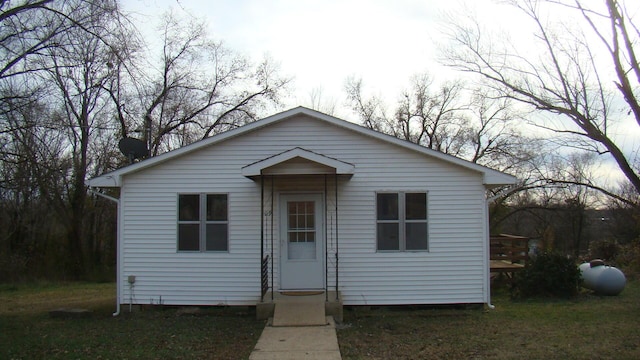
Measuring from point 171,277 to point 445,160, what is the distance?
19.3ft

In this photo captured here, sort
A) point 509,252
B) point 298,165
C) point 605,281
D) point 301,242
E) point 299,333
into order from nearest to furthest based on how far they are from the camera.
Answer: point 299,333
point 298,165
point 301,242
point 605,281
point 509,252

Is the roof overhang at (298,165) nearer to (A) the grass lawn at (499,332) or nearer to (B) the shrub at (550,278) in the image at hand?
(A) the grass lawn at (499,332)

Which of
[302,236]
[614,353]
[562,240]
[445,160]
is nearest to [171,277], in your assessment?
[302,236]

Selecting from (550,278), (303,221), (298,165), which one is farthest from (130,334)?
(550,278)

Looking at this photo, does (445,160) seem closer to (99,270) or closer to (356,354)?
(356,354)

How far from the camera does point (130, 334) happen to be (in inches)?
366

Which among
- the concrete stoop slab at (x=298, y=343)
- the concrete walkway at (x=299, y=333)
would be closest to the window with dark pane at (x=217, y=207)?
the concrete walkway at (x=299, y=333)

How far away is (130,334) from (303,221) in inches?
154

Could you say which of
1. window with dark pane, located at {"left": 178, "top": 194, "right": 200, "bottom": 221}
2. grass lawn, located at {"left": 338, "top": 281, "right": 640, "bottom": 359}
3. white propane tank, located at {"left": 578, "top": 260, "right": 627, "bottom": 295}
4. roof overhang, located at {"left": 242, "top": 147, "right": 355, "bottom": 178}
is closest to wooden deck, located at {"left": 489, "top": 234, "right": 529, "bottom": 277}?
white propane tank, located at {"left": 578, "top": 260, "right": 627, "bottom": 295}

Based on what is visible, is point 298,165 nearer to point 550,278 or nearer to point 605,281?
point 550,278

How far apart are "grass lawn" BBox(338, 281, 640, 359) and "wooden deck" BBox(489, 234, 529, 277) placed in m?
3.13

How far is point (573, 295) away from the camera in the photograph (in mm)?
13273

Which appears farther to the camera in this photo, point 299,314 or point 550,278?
point 550,278

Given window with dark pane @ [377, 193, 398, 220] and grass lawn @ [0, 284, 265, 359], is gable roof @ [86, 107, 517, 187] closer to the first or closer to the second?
window with dark pane @ [377, 193, 398, 220]
